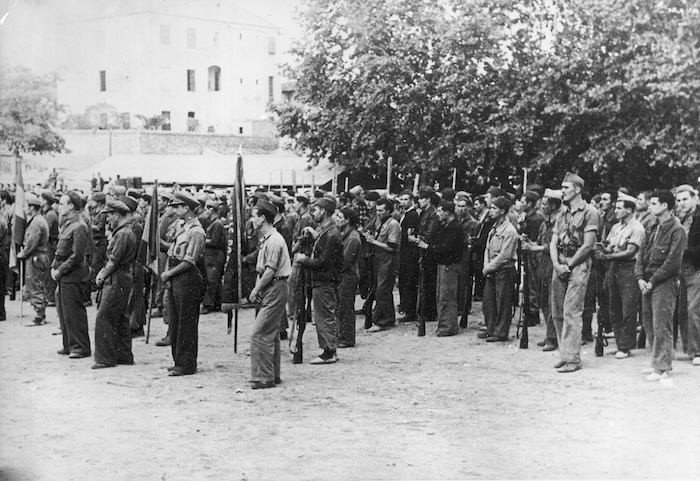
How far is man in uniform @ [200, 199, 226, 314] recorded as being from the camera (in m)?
14.6

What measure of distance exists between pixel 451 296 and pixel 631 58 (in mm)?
9668

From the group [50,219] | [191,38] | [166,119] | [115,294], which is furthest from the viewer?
[166,119]

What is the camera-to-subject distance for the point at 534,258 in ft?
42.2

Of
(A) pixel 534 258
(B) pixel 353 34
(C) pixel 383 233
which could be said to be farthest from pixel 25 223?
(B) pixel 353 34

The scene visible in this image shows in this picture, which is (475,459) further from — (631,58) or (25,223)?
(631,58)

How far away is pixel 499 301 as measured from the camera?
11992 millimetres

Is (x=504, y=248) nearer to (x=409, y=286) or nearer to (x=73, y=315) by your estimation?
(x=409, y=286)

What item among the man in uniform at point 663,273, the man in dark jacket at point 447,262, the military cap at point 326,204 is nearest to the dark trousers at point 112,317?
the military cap at point 326,204

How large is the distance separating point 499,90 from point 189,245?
1460 cm

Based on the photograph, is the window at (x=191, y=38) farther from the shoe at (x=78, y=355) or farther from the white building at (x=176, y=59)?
the shoe at (x=78, y=355)

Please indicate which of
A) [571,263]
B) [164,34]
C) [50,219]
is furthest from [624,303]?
[164,34]

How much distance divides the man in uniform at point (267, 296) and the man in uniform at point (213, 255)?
17.8 ft

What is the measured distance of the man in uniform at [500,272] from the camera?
464 inches

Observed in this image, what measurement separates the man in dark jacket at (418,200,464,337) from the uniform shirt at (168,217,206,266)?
3.85 meters
